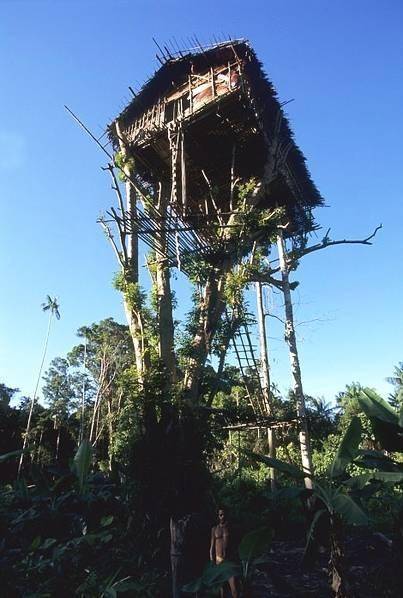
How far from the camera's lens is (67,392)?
140ft

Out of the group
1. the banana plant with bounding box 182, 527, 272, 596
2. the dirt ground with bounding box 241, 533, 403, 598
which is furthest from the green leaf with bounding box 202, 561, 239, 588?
the dirt ground with bounding box 241, 533, 403, 598

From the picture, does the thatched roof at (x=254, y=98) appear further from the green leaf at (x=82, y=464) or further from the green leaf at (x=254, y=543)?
the green leaf at (x=254, y=543)

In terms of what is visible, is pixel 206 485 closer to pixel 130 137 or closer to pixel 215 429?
pixel 215 429

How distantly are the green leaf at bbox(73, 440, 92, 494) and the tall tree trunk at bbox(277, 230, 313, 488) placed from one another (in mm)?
6980

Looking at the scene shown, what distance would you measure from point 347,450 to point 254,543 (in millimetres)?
1842

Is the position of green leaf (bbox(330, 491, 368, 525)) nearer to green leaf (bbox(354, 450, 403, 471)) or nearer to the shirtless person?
the shirtless person

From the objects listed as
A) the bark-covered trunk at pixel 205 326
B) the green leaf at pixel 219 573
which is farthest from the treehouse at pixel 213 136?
the green leaf at pixel 219 573

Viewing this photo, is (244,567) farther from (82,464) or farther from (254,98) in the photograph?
(254,98)

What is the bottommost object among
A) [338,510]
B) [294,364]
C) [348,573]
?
[348,573]

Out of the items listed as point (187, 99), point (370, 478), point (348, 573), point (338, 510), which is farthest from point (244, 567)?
point (187, 99)

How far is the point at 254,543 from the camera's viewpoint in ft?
13.6

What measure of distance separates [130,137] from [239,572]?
1331cm

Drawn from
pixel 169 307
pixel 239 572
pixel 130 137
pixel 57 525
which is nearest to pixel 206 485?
pixel 57 525

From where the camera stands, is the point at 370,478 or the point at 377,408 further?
the point at 377,408
